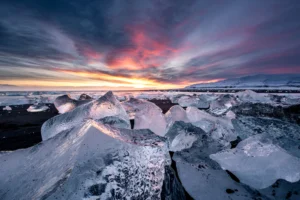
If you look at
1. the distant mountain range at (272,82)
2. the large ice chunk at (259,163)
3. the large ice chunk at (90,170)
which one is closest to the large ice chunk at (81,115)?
the large ice chunk at (90,170)

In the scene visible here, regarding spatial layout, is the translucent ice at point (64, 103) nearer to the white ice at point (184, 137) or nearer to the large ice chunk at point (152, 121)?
the large ice chunk at point (152, 121)

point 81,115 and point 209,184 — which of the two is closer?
point 209,184

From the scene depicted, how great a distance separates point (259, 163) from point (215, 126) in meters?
1.12

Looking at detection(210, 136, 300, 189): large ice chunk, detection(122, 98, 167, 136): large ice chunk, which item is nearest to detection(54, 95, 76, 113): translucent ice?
detection(122, 98, 167, 136): large ice chunk

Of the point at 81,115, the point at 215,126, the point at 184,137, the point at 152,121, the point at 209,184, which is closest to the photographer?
the point at 209,184

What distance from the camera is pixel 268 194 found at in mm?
1346

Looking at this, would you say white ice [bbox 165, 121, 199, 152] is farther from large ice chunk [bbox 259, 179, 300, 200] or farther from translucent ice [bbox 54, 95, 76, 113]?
translucent ice [bbox 54, 95, 76, 113]

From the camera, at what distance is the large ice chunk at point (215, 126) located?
247 cm

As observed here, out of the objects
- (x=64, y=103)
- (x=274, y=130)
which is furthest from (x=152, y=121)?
(x=64, y=103)

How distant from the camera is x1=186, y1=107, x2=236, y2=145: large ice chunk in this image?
2469 millimetres

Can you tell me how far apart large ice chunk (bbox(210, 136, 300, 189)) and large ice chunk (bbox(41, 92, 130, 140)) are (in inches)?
73.9

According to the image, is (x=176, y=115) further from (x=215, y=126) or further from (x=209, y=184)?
(x=209, y=184)

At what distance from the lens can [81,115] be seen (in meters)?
2.50

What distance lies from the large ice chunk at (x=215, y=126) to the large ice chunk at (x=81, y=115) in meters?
1.57
